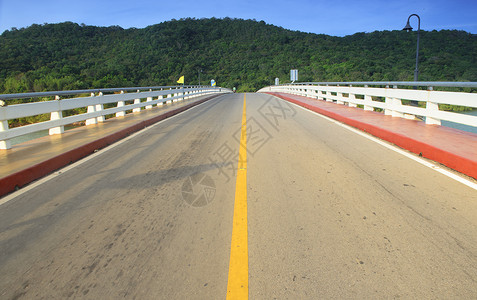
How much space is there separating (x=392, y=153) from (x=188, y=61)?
121963 millimetres

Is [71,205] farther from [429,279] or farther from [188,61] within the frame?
[188,61]

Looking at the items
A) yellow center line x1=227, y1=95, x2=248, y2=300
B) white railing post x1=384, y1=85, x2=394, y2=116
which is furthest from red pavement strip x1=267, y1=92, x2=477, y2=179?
yellow center line x1=227, y1=95, x2=248, y2=300

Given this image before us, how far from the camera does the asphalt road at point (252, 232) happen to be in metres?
2.94

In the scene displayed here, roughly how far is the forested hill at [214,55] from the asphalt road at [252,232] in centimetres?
4171

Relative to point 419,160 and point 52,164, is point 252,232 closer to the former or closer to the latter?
point 419,160

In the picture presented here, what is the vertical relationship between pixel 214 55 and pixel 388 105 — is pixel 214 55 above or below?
above

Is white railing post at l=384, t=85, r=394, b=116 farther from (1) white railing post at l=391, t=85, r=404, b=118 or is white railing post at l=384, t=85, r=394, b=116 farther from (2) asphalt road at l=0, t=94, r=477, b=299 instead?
(2) asphalt road at l=0, t=94, r=477, b=299

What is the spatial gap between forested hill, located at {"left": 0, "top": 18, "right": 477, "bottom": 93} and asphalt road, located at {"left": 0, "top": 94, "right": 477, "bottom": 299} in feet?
137

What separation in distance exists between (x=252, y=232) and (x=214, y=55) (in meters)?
144

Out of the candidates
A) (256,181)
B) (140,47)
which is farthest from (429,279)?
(140,47)

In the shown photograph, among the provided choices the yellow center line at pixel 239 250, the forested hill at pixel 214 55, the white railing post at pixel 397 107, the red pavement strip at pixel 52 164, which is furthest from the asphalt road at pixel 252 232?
the forested hill at pixel 214 55

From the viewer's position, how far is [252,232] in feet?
12.8

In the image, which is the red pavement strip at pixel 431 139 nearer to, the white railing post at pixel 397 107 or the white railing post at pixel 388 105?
the white railing post at pixel 397 107

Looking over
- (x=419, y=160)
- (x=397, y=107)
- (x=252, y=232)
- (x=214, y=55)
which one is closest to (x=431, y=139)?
(x=419, y=160)
